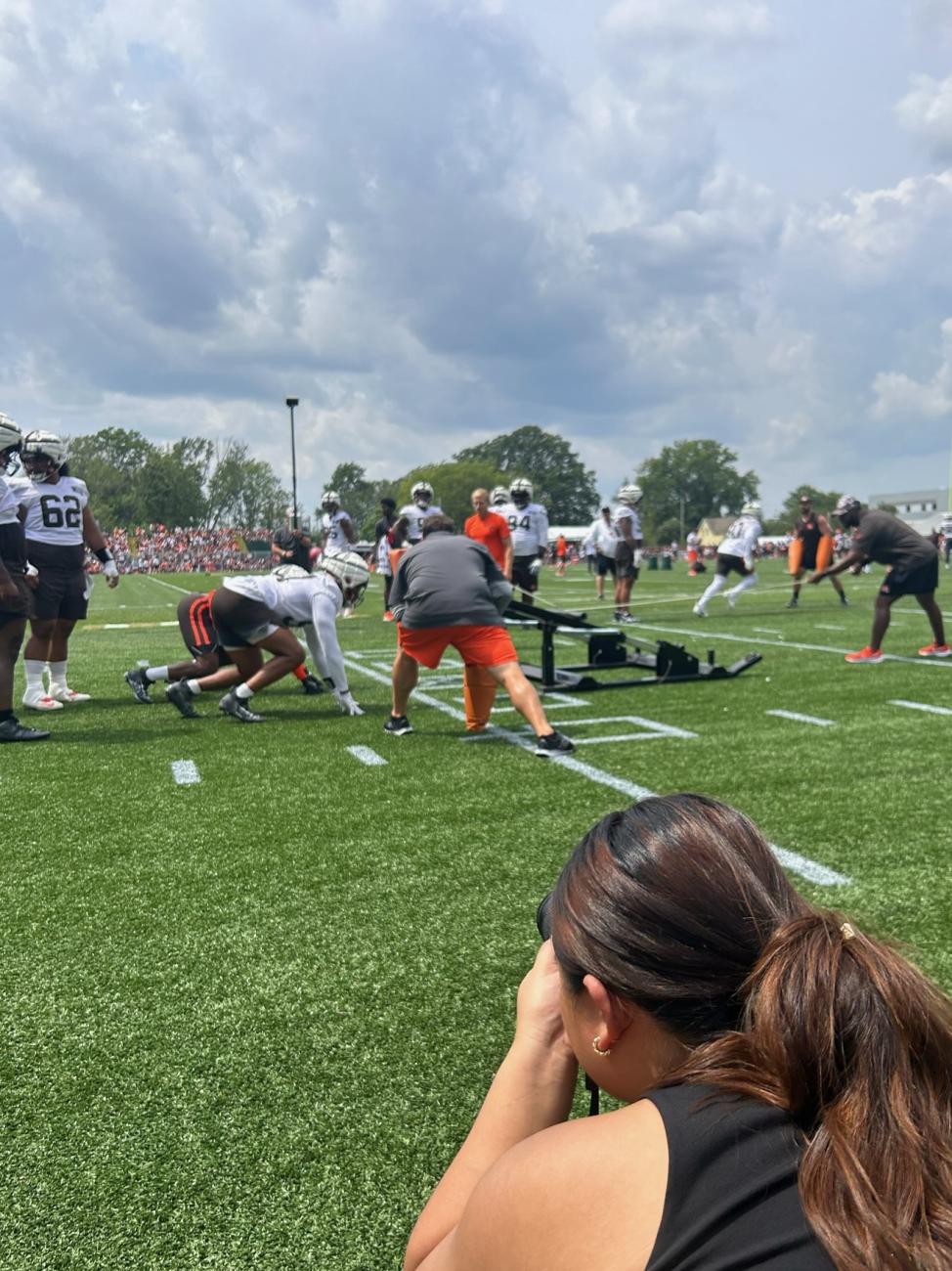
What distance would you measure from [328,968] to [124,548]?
60.1m

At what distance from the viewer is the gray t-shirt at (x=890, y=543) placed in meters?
9.66

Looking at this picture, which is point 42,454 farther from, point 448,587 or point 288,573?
point 448,587

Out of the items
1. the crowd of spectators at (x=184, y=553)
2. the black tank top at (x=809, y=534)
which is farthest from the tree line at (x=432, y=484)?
the black tank top at (x=809, y=534)

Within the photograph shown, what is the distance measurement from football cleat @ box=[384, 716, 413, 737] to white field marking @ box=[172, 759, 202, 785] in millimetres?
1432

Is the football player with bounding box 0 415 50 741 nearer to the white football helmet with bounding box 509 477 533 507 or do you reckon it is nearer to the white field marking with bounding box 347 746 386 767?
the white field marking with bounding box 347 746 386 767

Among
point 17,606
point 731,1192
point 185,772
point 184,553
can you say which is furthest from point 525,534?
point 184,553

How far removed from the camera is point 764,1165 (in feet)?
3.41

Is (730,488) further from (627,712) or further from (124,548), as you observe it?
(627,712)

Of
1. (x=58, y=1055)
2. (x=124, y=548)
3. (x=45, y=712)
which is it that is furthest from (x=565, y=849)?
(x=124, y=548)

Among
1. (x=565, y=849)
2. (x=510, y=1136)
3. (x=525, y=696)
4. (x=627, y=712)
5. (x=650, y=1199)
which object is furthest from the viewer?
(x=627, y=712)

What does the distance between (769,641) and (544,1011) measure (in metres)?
11.2

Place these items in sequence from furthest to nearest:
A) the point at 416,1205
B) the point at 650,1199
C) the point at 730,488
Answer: the point at 730,488 → the point at 416,1205 → the point at 650,1199

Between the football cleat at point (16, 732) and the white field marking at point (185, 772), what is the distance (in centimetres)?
134

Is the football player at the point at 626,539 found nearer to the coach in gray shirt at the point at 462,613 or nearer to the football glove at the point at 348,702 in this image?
the football glove at the point at 348,702
